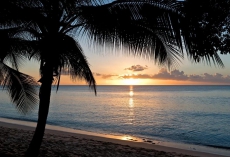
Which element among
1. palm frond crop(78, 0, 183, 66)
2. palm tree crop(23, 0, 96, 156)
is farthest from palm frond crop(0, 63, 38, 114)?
palm frond crop(78, 0, 183, 66)

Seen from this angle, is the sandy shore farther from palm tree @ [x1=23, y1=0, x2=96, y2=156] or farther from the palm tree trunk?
palm tree @ [x1=23, y1=0, x2=96, y2=156]

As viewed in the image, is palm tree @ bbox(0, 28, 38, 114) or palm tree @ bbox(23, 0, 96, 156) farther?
palm tree @ bbox(0, 28, 38, 114)

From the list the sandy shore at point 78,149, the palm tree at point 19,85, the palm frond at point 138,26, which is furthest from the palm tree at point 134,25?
the sandy shore at point 78,149

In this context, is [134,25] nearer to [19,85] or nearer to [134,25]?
[134,25]

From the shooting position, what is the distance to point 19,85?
671cm

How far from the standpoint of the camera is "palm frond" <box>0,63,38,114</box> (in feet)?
21.9

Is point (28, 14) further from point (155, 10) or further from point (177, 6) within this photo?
point (177, 6)

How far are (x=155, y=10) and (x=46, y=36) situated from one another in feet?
6.72

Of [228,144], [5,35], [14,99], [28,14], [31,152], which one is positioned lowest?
[228,144]

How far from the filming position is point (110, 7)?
398cm

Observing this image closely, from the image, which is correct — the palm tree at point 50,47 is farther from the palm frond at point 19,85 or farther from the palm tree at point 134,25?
the palm frond at point 19,85

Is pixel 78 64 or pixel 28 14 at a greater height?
pixel 28 14

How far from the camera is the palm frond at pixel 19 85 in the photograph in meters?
6.67

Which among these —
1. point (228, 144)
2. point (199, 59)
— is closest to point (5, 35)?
point (199, 59)
